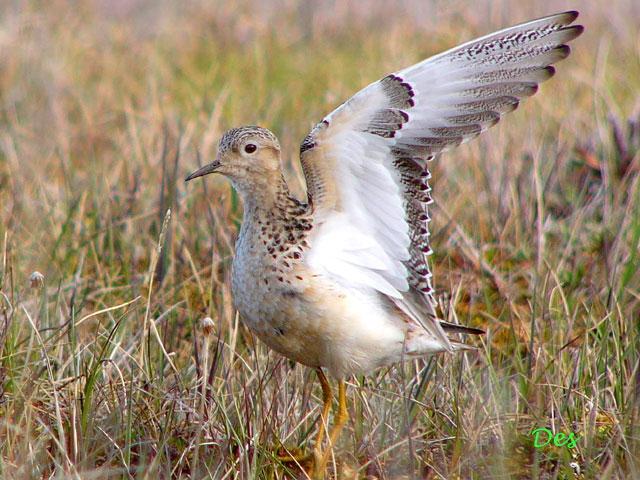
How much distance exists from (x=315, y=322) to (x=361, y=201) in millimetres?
508

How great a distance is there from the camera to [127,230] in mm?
5500

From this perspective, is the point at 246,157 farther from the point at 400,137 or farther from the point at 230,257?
the point at 230,257

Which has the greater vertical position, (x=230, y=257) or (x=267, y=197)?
(x=267, y=197)

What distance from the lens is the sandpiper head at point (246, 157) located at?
3.73 m

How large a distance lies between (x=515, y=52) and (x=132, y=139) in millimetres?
3577

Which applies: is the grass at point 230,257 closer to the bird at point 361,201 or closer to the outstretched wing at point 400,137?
the bird at point 361,201

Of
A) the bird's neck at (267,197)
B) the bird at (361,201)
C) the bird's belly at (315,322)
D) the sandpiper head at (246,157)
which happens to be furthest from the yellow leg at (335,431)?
the sandpiper head at (246,157)

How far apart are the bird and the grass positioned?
0.94ft

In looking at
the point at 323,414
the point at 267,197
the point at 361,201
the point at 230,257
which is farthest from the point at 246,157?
the point at 230,257

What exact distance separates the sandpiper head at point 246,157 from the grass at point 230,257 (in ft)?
1.15

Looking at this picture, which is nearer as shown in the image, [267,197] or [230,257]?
[267,197]

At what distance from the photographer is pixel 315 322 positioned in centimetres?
350

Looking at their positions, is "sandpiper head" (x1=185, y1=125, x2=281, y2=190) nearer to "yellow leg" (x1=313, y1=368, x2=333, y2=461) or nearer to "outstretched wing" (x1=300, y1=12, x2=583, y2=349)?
"outstretched wing" (x1=300, y1=12, x2=583, y2=349)

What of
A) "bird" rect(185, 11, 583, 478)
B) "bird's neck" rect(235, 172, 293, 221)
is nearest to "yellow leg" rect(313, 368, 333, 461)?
"bird" rect(185, 11, 583, 478)
